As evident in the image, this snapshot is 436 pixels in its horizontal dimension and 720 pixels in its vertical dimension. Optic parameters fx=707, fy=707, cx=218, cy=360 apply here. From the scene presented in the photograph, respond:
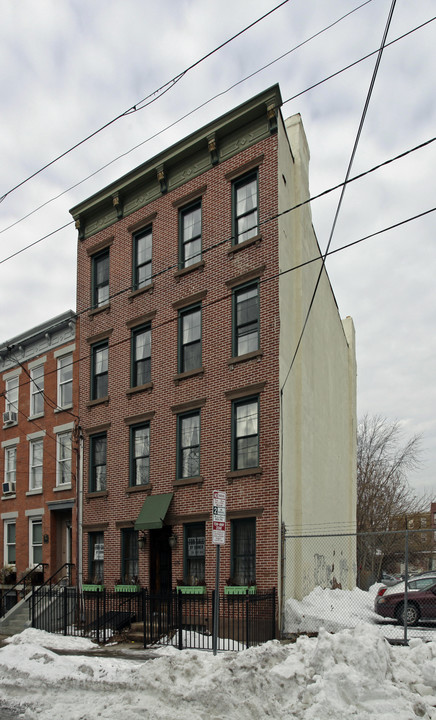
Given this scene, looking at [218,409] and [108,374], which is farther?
[108,374]

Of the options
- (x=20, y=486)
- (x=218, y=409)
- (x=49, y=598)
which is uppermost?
(x=218, y=409)

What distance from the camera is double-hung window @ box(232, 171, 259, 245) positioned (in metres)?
19.7

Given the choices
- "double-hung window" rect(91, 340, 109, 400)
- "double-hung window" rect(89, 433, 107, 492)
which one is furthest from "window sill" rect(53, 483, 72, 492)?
"double-hung window" rect(91, 340, 109, 400)

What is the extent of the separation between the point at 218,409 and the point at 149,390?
302 cm

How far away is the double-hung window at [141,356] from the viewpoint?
2206 cm

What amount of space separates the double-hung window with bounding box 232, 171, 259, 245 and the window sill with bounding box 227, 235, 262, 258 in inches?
11.4

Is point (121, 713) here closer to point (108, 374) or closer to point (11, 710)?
point (11, 710)

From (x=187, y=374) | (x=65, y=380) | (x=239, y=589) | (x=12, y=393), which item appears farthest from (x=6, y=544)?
(x=239, y=589)

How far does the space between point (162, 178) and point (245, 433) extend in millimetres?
8639

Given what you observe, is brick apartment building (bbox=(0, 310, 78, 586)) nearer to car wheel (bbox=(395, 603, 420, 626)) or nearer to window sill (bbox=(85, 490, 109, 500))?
window sill (bbox=(85, 490, 109, 500))

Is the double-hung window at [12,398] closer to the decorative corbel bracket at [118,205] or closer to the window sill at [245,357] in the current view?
the decorative corbel bracket at [118,205]

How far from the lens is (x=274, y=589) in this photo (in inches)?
658

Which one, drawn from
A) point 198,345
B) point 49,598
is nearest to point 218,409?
point 198,345

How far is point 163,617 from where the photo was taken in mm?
17828
